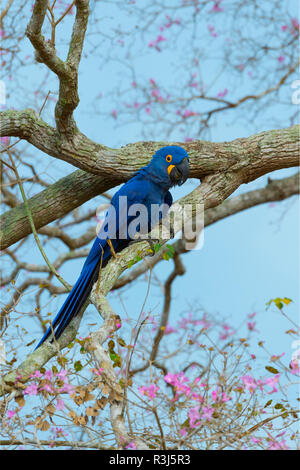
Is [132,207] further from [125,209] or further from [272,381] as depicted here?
[272,381]

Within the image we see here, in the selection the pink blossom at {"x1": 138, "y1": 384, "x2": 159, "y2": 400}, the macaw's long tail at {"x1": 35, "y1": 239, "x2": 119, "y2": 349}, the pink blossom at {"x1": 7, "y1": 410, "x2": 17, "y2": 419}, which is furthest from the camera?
the macaw's long tail at {"x1": 35, "y1": 239, "x2": 119, "y2": 349}

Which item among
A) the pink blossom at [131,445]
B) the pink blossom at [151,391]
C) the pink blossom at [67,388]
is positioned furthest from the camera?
the pink blossom at [67,388]

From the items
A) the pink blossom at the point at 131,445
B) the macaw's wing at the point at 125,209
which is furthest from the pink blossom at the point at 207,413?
the macaw's wing at the point at 125,209

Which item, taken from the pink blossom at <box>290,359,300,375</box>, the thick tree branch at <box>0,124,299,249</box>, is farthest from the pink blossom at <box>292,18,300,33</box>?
the pink blossom at <box>290,359,300,375</box>

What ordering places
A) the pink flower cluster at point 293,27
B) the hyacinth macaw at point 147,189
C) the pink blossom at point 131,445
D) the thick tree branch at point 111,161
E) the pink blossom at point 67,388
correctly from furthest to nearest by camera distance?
the pink flower cluster at point 293,27
the thick tree branch at point 111,161
the hyacinth macaw at point 147,189
the pink blossom at point 67,388
the pink blossom at point 131,445

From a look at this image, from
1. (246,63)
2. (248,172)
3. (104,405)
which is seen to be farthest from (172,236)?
(246,63)

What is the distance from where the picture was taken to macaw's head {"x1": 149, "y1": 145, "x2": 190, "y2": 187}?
3.22 meters

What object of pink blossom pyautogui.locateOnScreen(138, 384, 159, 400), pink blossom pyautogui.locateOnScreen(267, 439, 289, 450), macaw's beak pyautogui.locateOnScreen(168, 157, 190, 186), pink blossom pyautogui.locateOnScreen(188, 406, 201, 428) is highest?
macaw's beak pyautogui.locateOnScreen(168, 157, 190, 186)

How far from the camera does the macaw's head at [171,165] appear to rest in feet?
10.6

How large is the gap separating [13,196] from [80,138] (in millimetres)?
1884

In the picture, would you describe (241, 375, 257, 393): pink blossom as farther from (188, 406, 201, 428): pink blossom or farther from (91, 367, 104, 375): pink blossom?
(91, 367, 104, 375): pink blossom

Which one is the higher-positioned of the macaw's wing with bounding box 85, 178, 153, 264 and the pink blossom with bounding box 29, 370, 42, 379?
the macaw's wing with bounding box 85, 178, 153, 264

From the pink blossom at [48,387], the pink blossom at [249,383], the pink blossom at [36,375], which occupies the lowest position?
the pink blossom at [48,387]

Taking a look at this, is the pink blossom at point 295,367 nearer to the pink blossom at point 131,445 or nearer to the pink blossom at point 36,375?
the pink blossom at point 131,445
